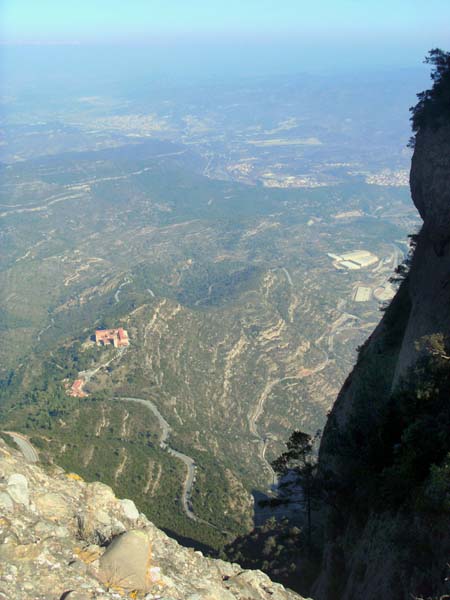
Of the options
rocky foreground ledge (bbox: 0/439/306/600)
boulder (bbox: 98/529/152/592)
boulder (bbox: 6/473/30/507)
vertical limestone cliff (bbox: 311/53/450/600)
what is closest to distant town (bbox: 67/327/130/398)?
vertical limestone cliff (bbox: 311/53/450/600)

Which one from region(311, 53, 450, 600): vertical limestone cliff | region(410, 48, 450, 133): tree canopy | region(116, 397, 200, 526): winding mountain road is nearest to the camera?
region(311, 53, 450, 600): vertical limestone cliff

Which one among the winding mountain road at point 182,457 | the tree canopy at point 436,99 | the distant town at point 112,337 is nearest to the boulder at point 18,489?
the tree canopy at point 436,99

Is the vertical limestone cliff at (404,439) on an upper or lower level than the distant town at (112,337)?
upper

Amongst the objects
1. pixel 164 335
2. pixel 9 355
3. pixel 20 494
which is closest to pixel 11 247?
pixel 9 355

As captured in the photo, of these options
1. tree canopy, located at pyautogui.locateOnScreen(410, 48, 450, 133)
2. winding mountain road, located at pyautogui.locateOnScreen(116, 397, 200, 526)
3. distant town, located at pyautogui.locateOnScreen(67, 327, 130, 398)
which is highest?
tree canopy, located at pyautogui.locateOnScreen(410, 48, 450, 133)

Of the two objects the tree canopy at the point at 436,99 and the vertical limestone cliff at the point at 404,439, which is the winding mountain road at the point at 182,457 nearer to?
the vertical limestone cliff at the point at 404,439

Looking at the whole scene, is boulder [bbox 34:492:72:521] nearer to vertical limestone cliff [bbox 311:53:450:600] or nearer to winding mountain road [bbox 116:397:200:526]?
vertical limestone cliff [bbox 311:53:450:600]
